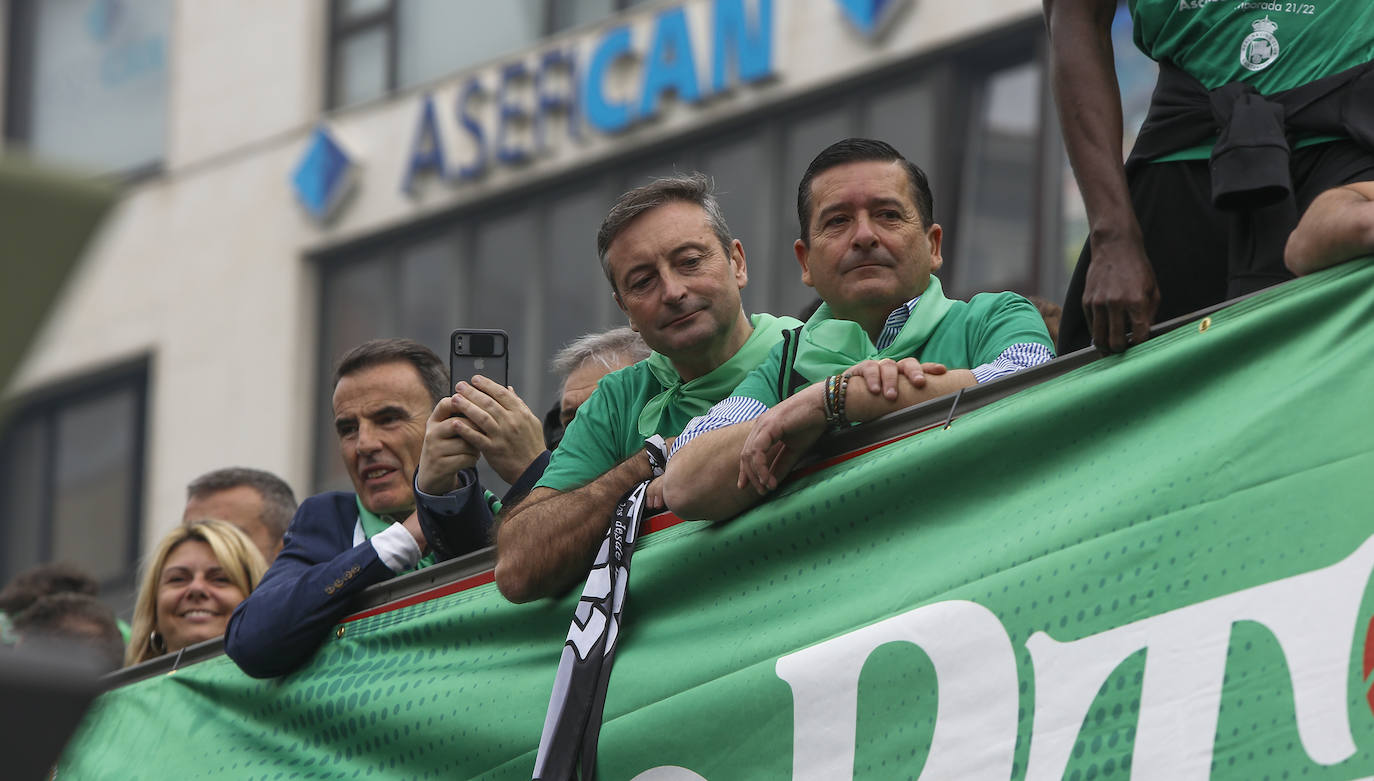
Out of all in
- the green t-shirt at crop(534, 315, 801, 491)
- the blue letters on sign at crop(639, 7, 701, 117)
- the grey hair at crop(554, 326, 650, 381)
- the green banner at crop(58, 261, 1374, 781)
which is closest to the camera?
the green banner at crop(58, 261, 1374, 781)

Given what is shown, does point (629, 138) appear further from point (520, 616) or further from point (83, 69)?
point (520, 616)

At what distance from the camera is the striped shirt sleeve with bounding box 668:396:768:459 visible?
13.0ft

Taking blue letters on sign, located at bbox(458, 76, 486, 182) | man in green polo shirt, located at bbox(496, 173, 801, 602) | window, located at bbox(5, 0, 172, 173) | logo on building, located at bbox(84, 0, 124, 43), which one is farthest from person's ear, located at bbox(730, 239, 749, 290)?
Result: logo on building, located at bbox(84, 0, 124, 43)

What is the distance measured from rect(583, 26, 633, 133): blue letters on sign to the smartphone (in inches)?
473

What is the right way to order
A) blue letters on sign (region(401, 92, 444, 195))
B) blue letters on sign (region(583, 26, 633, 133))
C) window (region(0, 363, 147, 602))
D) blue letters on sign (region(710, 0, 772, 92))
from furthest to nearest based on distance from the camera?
window (region(0, 363, 147, 602)) < blue letters on sign (region(401, 92, 444, 195)) < blue letters on sign (region(583, 26, 633, 133)) < blue letters on sign (region(710, 0, 772, 92))

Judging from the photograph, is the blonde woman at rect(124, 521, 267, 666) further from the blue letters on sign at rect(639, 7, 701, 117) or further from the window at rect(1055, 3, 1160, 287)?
the blue letters on sign at rect(639, 7, 701, 117)

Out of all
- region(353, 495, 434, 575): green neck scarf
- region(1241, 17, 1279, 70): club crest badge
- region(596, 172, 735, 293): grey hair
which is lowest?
region(1241, 17, 1279, 70): club crest badge

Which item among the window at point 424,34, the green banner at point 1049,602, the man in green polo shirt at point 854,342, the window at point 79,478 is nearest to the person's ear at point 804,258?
the man in green polo shirt at point 854,342

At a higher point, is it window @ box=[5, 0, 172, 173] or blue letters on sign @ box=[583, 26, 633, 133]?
window @ box=[5, 0, 172, 173]

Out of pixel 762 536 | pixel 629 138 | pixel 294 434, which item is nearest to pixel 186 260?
pixel 294 434

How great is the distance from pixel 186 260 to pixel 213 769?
15482 millimetres

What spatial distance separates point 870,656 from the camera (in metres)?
3.50

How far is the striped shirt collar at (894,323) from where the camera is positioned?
160 inches

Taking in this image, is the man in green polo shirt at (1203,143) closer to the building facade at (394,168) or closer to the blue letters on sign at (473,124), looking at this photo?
the building facade at (394,168)
